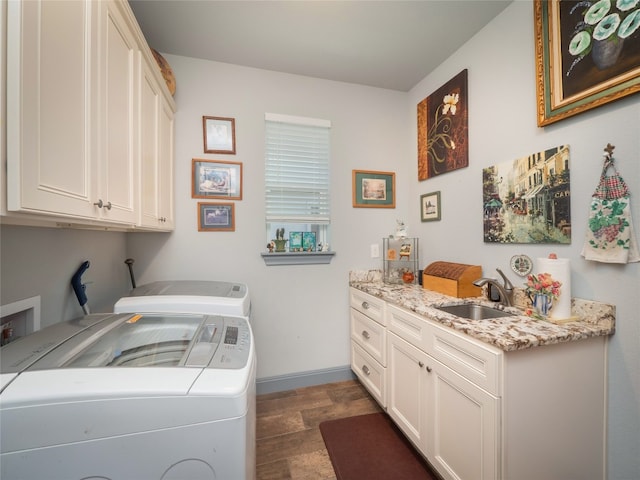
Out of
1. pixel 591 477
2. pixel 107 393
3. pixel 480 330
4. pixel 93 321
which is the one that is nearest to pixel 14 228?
pixel 93 321

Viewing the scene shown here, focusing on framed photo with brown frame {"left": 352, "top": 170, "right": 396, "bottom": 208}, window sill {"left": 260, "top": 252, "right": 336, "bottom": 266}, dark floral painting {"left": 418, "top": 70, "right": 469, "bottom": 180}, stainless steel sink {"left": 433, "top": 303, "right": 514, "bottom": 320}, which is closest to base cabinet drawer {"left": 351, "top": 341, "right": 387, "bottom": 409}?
stainless steel sink {"left": 433, "top": 303, "right": 514, "bottom": 320}

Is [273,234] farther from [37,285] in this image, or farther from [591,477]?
[591,477]

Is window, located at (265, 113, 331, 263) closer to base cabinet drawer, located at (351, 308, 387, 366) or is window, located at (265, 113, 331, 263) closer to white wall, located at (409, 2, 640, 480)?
base cabinet drawer, located at (351, 308, 387, 366)

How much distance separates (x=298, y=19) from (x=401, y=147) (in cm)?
135

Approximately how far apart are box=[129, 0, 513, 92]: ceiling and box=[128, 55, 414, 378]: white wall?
18cm

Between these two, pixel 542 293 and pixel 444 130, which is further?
pixel 444 130

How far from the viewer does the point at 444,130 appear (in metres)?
2.03

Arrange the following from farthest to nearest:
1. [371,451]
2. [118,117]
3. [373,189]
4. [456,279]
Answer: [373,189], [456,279], [371,451], [118,117]

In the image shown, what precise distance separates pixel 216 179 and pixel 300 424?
1.91 m

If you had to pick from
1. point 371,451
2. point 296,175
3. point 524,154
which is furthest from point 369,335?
point 524,154

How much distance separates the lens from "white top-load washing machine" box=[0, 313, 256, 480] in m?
0.58

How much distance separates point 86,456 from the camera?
60cm

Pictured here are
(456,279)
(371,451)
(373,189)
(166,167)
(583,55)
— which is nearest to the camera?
(583,55)

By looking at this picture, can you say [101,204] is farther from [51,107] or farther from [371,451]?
[371,451]
